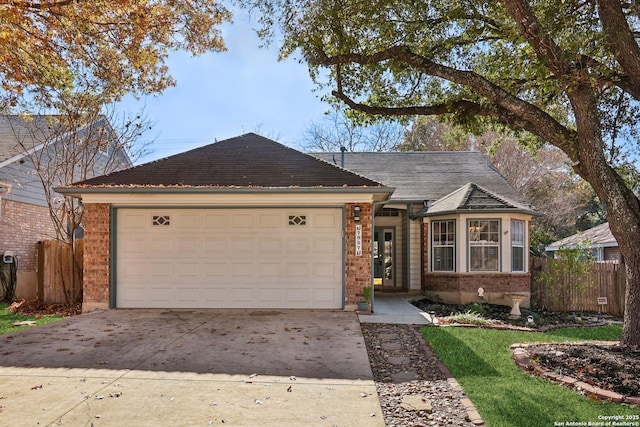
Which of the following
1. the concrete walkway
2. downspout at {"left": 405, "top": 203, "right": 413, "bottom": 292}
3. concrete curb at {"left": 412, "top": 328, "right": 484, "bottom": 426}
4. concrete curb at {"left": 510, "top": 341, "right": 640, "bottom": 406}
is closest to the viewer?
concrete curb at {"left": 412, "top": 328, "right": 484, "bottom": 426}

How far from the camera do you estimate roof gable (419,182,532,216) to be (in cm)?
1180

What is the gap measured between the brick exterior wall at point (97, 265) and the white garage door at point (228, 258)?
23 cm

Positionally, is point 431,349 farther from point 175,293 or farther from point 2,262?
point 2,262

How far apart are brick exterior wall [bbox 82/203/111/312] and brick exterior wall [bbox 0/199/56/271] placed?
5112 millimetres

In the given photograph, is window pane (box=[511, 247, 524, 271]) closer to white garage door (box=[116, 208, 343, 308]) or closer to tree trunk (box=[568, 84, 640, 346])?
white garage door (box=[116, 208, 343, 308])

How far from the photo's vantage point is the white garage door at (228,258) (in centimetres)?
1002

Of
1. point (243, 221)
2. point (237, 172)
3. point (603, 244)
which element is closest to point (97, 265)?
point (243, 221)

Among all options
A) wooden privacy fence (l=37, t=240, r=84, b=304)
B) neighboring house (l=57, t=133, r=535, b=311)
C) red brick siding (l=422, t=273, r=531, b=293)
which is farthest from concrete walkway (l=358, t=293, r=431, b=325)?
wooden privacy fence (l=37, t=240, r=84, b=304)

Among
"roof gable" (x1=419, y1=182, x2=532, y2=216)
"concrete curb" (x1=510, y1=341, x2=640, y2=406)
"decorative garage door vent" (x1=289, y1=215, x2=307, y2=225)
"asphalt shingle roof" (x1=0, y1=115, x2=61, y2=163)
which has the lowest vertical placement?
"concrete curb" (x1=510, y1=341, x2=640, y2=406)

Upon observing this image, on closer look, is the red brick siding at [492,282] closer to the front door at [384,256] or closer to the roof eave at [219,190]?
the front door at [384,256]

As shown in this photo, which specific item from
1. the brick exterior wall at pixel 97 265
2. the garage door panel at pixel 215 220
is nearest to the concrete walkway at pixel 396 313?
the garage door panel at pixel 215 220

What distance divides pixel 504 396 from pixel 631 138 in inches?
274

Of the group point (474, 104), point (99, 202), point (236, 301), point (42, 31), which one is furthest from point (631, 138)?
point (42, 31)

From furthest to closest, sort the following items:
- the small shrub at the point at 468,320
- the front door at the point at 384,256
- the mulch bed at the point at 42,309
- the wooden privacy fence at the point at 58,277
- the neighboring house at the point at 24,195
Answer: the front door at the point at 384,256 → the neighboring house at the point at 24,195 → the wooden privacy fence at the point at 58,277 → the mulch bed at the point at 42,309 → the small shrub at the point at 468,320
